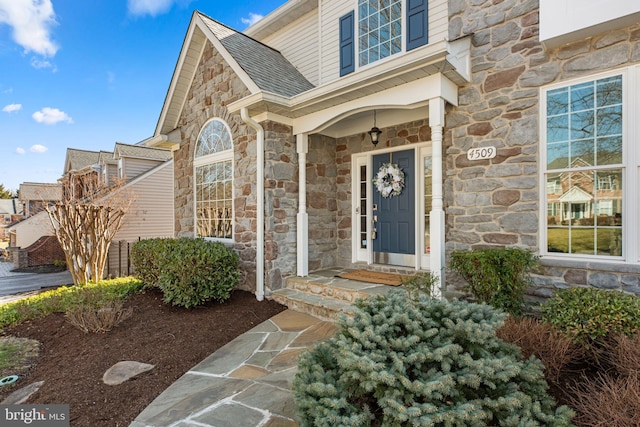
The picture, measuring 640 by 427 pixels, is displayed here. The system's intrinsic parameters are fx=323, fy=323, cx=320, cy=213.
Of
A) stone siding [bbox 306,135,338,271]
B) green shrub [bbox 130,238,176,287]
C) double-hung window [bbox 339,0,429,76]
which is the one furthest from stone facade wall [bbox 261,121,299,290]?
double-hung window [bbox 339,0,429,76]

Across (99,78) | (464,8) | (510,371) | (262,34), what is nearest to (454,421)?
(510,371)

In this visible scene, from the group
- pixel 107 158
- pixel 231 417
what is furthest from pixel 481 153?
pixel 107 158

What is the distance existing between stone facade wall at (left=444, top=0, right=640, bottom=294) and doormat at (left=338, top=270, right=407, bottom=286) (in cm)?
109

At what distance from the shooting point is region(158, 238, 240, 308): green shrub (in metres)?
4.89

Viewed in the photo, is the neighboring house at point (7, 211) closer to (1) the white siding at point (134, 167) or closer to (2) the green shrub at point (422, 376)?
(1) the white siding at point (134, 167)

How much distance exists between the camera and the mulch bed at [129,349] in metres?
2.75

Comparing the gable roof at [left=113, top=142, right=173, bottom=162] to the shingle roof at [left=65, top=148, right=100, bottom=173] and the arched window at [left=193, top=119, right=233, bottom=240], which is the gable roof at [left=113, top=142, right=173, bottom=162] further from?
the arched window at [left=193, top=119, right=233, bottom=240]

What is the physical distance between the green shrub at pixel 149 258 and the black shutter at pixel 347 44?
4509 millimetres

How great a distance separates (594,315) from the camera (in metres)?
2.78

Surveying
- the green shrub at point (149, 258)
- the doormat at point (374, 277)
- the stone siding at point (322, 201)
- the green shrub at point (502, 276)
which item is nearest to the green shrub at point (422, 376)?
the green shrub at point (502, 276)

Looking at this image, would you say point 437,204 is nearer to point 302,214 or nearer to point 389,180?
point 389,180

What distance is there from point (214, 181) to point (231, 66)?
2.22m

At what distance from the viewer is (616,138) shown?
333 cm

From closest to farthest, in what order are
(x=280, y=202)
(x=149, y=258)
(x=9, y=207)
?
(x=280, y=202) < (x=149, y=258) < (x=9, y=207)
